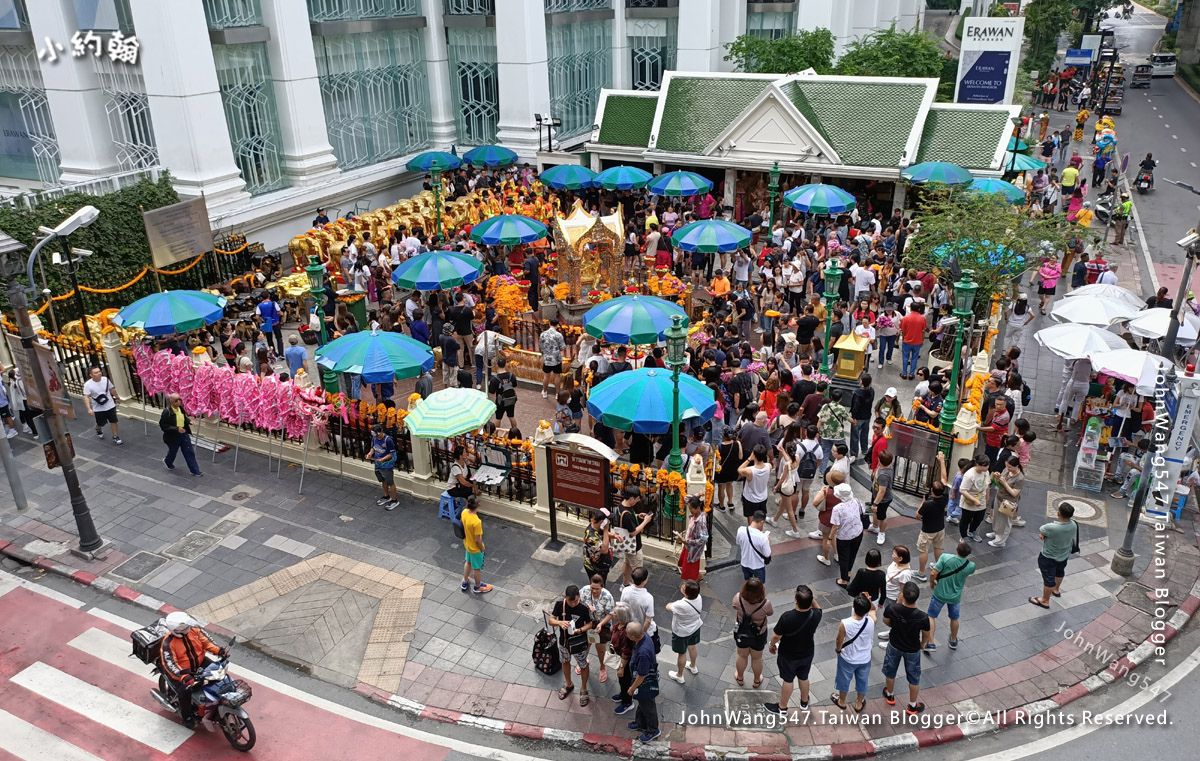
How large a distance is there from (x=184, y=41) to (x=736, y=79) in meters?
16.7

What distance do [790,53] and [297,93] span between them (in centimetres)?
1975

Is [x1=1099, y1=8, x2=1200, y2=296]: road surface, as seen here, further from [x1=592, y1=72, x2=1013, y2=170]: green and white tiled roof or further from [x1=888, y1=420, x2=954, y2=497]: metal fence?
[x1=888, y1=420, x2=954, y2=497]: metal fence

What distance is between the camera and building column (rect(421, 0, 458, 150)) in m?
32.3

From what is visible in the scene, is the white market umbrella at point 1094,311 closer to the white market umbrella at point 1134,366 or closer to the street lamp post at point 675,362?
the white market umbrella at point 1134,366

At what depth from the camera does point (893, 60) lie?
114 feet

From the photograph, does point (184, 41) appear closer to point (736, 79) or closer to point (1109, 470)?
point (736, 79)

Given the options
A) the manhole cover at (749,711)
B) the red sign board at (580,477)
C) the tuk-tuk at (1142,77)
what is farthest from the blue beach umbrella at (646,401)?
the tuk-tuk at (1142,77)

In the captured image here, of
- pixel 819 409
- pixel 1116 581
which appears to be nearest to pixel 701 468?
pixel 819 409

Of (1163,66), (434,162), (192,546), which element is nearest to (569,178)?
(434,162)

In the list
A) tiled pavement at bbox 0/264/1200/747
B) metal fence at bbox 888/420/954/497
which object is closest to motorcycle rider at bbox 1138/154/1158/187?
tiled pavement at bbox 0/264/1200/747

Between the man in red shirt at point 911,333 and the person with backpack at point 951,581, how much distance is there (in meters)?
7.45

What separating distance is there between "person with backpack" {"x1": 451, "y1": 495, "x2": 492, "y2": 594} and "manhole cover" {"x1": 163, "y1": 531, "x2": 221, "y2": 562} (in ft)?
12.8

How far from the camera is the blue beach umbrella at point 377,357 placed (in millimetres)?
13336

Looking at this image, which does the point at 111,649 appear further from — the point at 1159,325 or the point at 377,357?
the point at 1159,325
